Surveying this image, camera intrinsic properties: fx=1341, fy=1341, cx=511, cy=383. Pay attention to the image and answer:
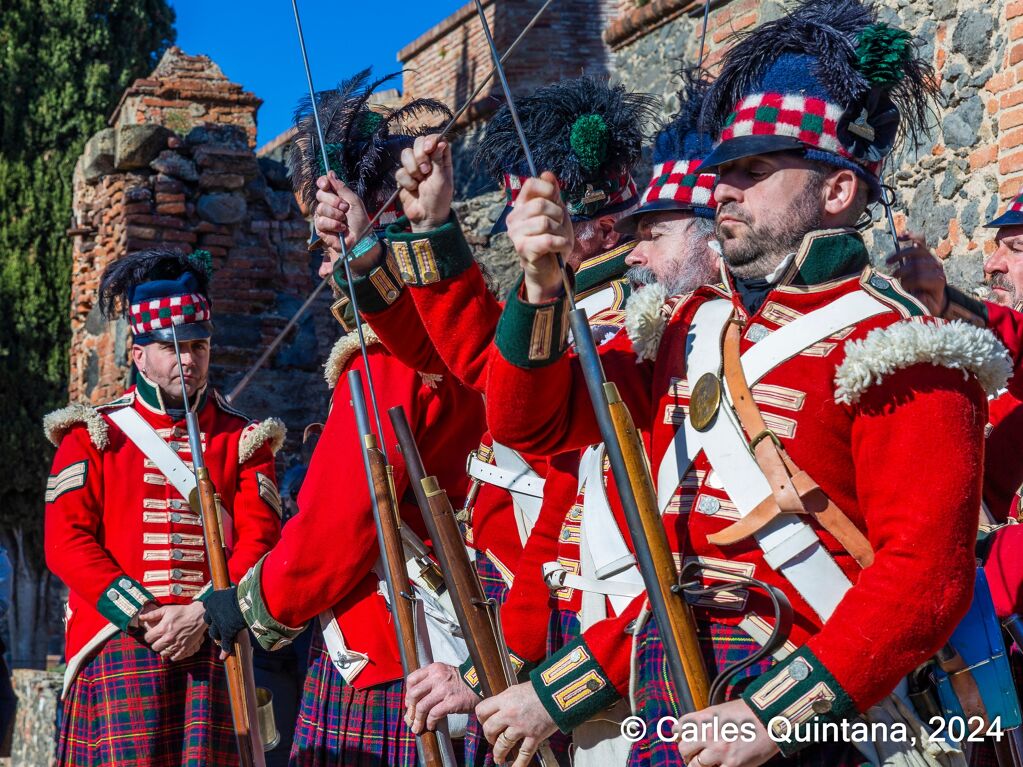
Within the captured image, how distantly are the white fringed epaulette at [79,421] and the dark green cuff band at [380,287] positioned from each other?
2186mm

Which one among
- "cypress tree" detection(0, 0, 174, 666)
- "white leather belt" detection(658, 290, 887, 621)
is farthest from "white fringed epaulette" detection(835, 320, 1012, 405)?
"cypress tree" detection(0, 0, 174, 666)

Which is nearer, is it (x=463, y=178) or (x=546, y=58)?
(x=463, y=178)

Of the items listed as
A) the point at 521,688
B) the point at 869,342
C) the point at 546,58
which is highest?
the point at 546,58

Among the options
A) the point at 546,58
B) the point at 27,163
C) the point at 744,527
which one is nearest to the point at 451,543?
the point at 744,527

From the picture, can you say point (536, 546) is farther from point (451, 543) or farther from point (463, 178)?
point (463, 178)

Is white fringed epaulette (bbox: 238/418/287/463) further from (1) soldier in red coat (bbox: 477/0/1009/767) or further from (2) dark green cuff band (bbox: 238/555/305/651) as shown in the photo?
(1) soldier in red coat (bbox: 477/0/1009/767)

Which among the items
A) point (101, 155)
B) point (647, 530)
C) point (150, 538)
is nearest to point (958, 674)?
point (647, 530)

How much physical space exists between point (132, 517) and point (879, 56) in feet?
10.5

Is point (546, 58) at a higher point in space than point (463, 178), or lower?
higher

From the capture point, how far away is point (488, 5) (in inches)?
575

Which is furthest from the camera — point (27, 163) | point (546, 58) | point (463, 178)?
point (27, 163)

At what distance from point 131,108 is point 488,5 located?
5781 millimetres

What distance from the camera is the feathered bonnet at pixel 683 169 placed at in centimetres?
330

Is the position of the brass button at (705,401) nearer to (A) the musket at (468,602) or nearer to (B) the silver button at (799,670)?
(B) the silver button at (799,670)
